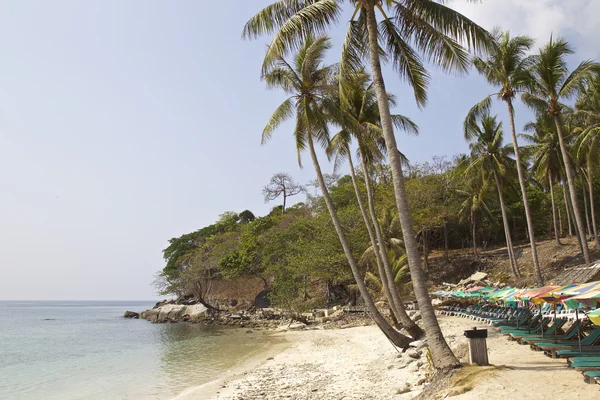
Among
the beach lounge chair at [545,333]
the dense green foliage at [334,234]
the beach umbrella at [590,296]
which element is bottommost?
the beach lounge chair at [545,333]

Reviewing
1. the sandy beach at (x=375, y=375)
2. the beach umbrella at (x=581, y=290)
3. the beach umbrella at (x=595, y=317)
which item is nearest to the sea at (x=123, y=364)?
the sandy beach at (x=375, y=375)

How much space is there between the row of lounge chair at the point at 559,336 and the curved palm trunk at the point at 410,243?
213 cm

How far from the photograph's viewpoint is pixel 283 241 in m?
37.5

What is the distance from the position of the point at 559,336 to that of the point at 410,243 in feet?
16.0

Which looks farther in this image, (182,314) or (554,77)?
(182,314)

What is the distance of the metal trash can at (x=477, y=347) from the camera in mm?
8078

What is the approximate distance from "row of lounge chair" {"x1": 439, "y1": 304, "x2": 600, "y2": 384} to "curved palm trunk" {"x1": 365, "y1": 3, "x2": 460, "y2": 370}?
213 cm

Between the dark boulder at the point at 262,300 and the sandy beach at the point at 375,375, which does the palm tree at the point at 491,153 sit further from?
the dark boulder at the point at 262,300

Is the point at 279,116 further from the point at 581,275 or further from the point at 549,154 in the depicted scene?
the point at 549,154

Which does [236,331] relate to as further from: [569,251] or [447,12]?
[447,12]

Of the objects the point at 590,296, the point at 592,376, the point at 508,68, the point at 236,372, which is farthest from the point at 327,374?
the point at 508,68

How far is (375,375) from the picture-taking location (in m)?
11.3

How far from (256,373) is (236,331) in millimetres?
17007

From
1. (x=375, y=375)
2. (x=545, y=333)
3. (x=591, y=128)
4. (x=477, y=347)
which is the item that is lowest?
(x=375, y=375)
